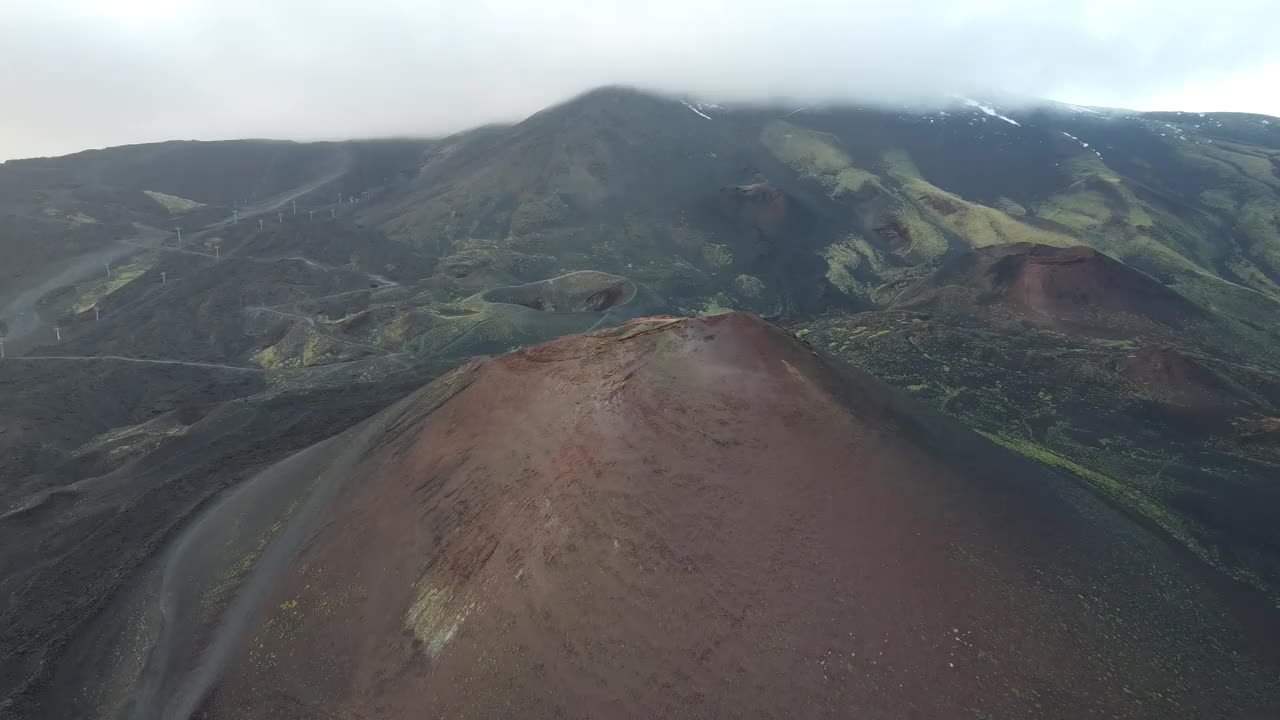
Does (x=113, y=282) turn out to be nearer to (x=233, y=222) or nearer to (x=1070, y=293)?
(x=233, y=222)

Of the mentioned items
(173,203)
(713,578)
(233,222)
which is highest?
(173,203)

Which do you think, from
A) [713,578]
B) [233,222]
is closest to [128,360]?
[233,222]

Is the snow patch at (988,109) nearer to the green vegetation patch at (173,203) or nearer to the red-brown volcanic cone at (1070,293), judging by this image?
the red-brown volcanic cone at (1070,293)

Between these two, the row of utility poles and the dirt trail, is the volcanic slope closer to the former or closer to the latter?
the dirt trail

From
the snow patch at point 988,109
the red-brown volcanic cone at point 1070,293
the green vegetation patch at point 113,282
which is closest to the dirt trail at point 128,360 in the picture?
the green vegetation patch at point 113,282

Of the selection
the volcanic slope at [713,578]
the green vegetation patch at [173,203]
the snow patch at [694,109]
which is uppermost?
the snow patch at [694,109]

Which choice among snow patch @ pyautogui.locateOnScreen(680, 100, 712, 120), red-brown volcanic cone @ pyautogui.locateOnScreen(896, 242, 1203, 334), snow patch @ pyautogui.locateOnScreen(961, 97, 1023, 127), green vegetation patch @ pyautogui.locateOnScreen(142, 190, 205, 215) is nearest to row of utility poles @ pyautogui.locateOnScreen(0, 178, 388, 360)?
green vegetation patch @ pyautogui.locateOnScreen(142, 190, 205, 215)

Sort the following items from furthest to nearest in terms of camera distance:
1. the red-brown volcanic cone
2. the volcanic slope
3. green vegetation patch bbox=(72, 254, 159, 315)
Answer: green vegetation patch bbox=(72, 254, 159, 315)
the red-brown volcanic cone
the volcanic slope

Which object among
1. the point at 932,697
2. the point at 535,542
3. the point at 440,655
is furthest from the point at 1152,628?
the point at 440,655
